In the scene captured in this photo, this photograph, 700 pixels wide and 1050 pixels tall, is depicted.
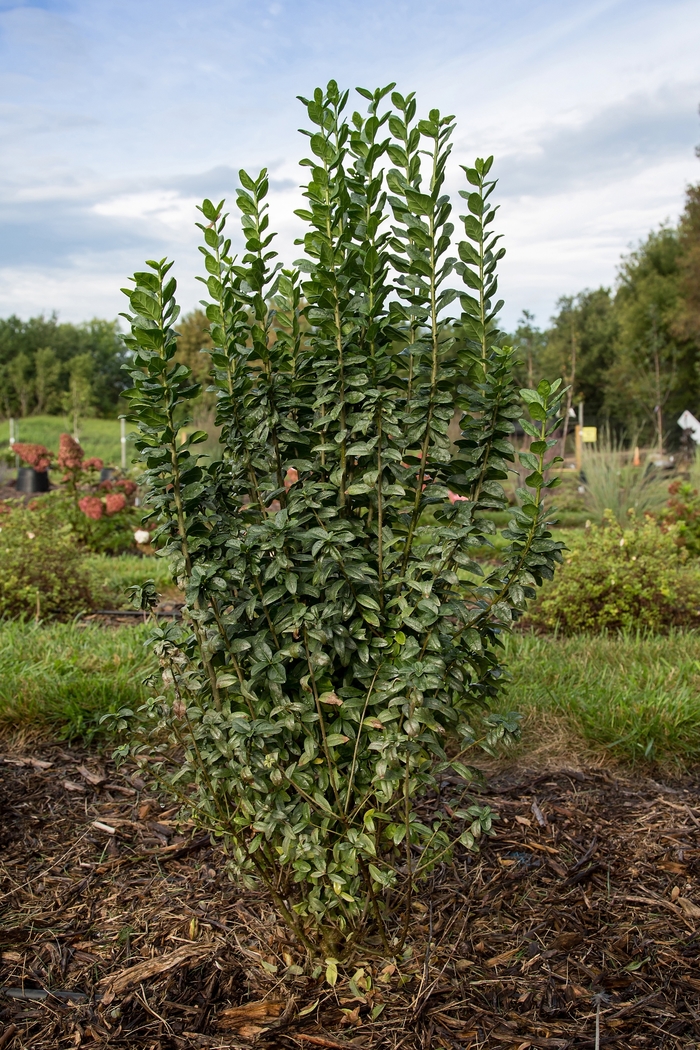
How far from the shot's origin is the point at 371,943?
2.14 m

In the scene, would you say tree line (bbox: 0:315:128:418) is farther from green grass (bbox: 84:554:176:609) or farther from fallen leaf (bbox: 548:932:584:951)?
fallen leaf (bbox: 548:932:584:951)

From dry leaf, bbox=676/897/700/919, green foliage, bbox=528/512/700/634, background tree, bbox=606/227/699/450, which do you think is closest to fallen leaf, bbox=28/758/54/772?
dry leaf, bbox=676/897/700/919

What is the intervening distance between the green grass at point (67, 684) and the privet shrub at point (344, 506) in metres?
1.63

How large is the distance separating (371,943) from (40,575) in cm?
465

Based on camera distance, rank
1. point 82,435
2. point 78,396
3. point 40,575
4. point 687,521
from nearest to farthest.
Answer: point 40,575
point 687,521
point 82,435
point 78,396

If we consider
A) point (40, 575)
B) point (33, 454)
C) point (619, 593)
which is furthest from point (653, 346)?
point (40, 575)

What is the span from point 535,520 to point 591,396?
45.5 meters

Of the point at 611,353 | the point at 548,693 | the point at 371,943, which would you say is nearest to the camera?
the point at 371,943

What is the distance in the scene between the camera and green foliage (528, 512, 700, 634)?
5.64m

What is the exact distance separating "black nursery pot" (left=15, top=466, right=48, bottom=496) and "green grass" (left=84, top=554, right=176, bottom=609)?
28.9 ft

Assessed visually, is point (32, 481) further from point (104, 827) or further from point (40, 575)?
point (104, 827)

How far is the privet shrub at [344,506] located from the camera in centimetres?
172

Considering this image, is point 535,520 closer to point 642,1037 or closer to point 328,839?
point 328,839

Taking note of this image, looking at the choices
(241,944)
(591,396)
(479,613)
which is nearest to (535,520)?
(479,613)
